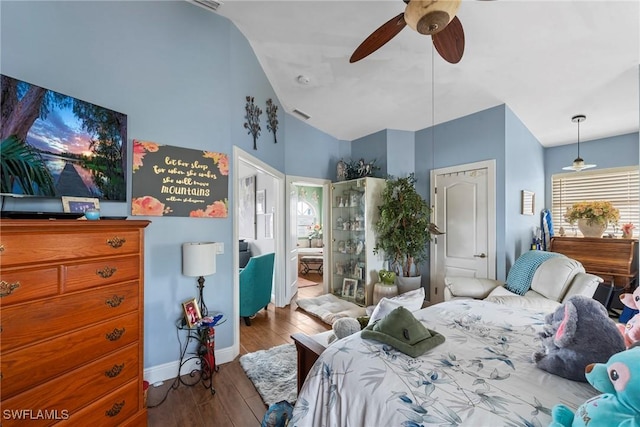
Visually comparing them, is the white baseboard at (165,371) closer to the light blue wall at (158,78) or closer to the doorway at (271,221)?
the light blue wall at (158,78)

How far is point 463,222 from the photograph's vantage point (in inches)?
154

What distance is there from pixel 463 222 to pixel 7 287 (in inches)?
173

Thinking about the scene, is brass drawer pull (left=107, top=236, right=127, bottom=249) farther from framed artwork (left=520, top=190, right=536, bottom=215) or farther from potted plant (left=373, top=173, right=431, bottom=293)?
framed artwork (left=520, top=190, right=536, bottom=215)

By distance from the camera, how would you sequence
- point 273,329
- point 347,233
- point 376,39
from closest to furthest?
point 376,39
point 273,329
point 347,233

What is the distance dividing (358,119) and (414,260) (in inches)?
92.7

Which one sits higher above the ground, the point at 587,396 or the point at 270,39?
the point at 270,39

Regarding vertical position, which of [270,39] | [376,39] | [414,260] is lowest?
[414,260]

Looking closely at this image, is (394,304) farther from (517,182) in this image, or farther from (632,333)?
(517,182)

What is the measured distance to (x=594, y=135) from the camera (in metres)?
4.26

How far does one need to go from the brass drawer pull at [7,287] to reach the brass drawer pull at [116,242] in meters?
0.40

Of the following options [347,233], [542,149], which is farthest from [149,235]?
[542,149]

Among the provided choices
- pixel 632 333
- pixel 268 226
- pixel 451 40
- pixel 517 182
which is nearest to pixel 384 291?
pixel 268 226

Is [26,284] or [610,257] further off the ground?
[26,284]

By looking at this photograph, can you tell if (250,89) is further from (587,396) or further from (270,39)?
(587,396)
